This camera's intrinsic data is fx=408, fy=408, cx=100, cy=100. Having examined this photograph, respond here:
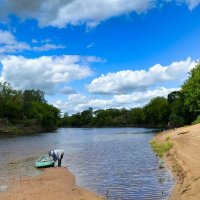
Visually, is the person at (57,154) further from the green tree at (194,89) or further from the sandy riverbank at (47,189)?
the green tree at (194,89)

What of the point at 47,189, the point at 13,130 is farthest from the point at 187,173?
the point at 13,130

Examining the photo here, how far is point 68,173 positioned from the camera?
31.2 metres

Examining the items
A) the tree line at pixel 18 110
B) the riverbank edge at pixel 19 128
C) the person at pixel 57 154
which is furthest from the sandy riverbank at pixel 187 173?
the tree line at pixel 18 110

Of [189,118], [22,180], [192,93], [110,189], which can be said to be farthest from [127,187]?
[189,118]

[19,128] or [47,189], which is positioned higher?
[19,128]

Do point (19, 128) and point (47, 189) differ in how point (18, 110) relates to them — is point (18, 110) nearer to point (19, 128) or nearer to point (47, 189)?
point (19, 128)

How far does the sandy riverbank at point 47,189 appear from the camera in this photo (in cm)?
2138

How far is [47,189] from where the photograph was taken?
23.6m

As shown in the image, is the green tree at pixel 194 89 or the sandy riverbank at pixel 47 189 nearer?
the sandy riverbank at pixel 47 189

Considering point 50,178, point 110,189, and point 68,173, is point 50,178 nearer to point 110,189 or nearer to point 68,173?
point 68,173

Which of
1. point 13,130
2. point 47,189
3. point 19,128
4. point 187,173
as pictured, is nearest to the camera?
point 47,189

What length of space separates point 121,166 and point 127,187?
10.7 m

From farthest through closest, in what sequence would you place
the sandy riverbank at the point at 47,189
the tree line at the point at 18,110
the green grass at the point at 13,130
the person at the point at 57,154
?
the tree line at the point at 18,110
the green grass at the point at 13,130
the person at the point at 57,154
the sandy riverbank at the point at 47,189

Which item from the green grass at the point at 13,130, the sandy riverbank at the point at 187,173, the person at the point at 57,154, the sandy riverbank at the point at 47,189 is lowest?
the sandy riverbank at the point at 47,189
